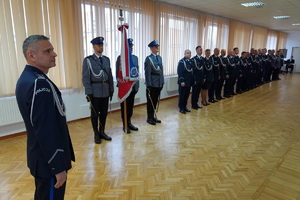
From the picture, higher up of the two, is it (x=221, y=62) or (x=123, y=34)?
(x=123, y=34)

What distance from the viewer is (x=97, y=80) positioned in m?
3.37

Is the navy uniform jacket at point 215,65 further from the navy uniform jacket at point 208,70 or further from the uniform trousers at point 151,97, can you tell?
the uniform trousers at point 151,97

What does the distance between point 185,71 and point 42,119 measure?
4.35m

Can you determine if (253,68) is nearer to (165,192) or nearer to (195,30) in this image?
(195,30)

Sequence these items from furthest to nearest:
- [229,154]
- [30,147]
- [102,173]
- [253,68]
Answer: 1. [253,68]
2. [229,154]
3. [102,173]
4. [30,147]

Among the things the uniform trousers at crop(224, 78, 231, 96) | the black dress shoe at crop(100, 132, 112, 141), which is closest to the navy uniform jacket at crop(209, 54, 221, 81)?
the uniform trousers at crop(224, 78, 231, 96)

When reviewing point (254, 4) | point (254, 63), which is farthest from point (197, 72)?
point (254, 63)

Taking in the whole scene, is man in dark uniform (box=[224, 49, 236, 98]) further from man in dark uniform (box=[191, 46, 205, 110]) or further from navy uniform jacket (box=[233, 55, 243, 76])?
man in dark uniform (box=[191, 46, 205, 110])

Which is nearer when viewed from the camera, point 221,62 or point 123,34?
point 123,34

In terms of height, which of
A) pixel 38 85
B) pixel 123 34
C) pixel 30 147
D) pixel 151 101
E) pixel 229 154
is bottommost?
pixel 229 154

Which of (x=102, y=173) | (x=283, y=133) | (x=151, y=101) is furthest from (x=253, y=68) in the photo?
(x=102, y=173)

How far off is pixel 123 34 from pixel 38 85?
8.82 feet

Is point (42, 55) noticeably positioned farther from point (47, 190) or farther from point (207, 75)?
point (207, 75)

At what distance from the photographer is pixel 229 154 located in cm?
320
